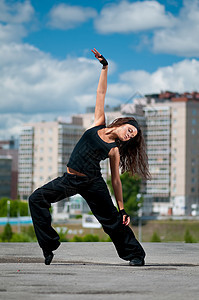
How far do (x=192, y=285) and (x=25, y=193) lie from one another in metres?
167

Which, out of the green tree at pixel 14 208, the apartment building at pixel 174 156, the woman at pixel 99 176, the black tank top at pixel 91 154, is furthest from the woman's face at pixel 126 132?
the apartment building at pixel 174 156

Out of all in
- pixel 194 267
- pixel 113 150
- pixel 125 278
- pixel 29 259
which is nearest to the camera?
pixel 125 278

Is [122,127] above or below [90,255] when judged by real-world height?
above

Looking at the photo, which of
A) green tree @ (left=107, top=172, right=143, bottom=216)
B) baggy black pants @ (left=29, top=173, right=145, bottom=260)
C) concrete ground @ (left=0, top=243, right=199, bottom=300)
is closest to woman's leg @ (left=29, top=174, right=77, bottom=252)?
baggy black pants @ (left=29, top=173, right=145, bottom=260)

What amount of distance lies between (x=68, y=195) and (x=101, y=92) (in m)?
1.26

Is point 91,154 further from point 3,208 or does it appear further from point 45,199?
point 3,208

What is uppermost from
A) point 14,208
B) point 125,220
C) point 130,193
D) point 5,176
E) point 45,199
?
point 5,176

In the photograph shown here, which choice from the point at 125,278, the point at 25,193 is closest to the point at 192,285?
the point at 125,278

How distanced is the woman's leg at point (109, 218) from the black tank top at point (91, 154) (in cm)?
16

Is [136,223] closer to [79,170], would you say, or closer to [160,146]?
[160,146]

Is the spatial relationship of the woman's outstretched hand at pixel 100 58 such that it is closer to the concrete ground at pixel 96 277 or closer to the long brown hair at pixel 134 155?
the long brown hair at pixel 134 155

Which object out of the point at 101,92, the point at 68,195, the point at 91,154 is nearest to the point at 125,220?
the point at 68,195

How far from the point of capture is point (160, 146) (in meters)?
161

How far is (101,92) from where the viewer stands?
8.18 m
